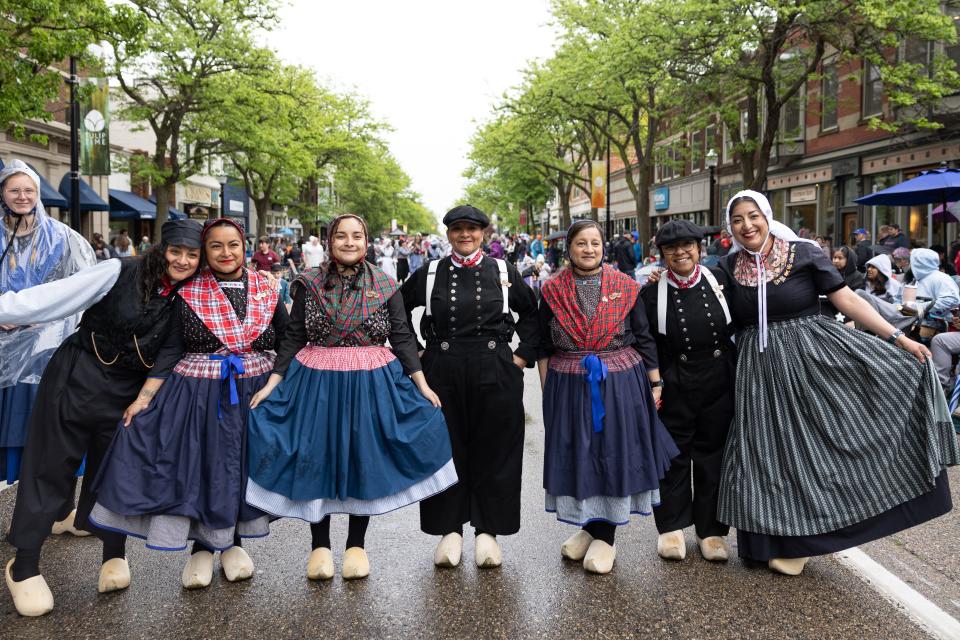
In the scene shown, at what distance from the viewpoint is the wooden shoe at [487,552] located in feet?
14.1

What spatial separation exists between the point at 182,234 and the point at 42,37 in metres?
9.16

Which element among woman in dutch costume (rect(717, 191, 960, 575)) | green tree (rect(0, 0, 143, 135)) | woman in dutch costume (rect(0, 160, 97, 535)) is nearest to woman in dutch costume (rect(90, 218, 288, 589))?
woman in dutch costume (rect(0, 160, 97, 535))

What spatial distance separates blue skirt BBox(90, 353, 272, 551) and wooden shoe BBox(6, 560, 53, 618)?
0.40m

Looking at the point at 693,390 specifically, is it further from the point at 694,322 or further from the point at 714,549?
the point at 714,549

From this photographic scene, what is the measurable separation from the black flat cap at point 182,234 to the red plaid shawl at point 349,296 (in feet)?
1.83

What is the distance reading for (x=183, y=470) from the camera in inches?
152

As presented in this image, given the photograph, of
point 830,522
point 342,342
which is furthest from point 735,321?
point 342,342

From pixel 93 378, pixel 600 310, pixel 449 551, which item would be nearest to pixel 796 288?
Result: pixel 600 310

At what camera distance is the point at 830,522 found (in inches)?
158

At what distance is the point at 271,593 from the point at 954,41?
16487 mm

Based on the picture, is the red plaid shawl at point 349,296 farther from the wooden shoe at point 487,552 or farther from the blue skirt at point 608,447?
the wooden shoe at point 487,552

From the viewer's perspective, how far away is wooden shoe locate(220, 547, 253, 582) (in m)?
4.12

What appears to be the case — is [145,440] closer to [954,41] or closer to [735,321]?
[735,321]

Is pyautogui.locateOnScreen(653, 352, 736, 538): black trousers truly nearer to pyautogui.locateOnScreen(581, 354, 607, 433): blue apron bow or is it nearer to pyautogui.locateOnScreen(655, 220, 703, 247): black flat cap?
pyautogui.locateOnScreen(581, 354, 607, 433): blue apron bow
